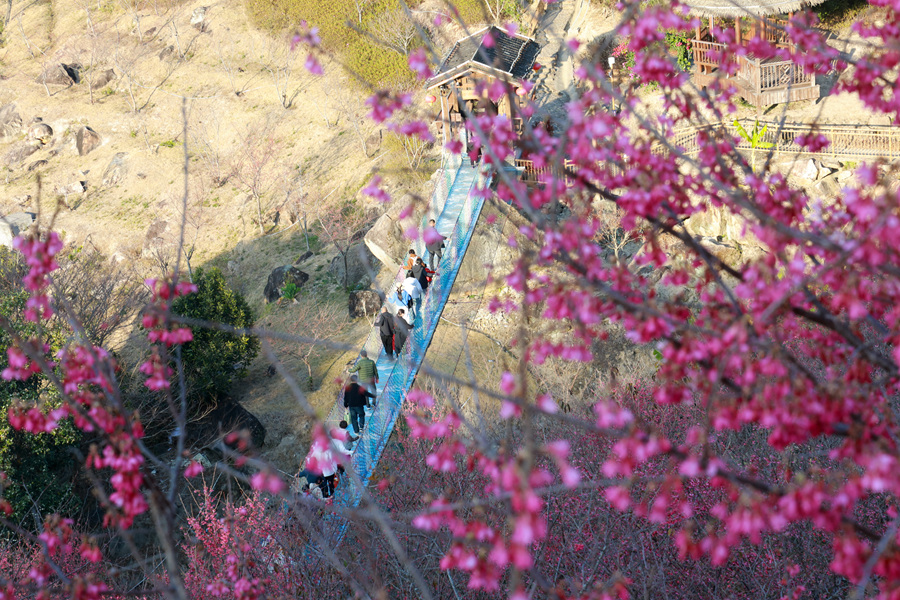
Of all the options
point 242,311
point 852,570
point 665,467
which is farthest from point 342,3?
point 852,570

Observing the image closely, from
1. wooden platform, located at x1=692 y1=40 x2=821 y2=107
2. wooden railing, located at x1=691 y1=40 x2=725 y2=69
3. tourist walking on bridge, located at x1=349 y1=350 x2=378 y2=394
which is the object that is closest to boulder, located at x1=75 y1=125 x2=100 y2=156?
wooden railing, located at x1=691 y1=40 x2=725 y2=69

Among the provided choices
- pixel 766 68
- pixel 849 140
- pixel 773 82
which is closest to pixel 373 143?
pixel 766 68

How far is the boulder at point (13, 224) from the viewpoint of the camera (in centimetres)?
2580

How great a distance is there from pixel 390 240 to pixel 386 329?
8.08 meters

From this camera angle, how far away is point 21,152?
99.6ft

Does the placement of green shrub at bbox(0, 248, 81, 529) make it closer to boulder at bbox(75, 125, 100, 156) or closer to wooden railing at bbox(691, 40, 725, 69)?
wooden railing at bbox(691, 40, 725, 69)

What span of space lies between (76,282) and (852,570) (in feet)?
64.0

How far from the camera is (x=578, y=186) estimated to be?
415cm

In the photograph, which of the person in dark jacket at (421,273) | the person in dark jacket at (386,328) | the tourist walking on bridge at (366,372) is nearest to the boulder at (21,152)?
the person in dark jacket at (421,273)

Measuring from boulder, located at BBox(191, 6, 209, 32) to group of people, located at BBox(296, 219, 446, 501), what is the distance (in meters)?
26.3

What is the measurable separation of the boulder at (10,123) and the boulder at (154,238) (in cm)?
1051

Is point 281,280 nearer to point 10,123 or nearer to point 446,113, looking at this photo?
point 446,113

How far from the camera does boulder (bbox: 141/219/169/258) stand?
84.0 ft

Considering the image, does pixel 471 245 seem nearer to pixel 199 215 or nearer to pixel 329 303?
pixel 329 303
